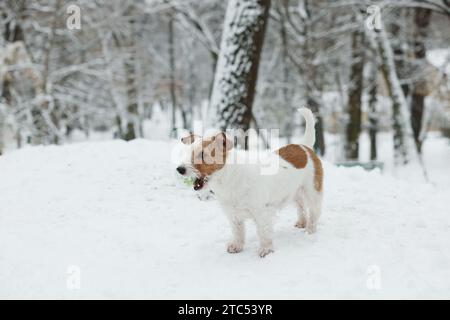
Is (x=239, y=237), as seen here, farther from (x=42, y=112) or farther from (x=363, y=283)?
(x=42, y=112)

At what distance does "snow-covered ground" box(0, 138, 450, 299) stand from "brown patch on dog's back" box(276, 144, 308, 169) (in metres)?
0.79

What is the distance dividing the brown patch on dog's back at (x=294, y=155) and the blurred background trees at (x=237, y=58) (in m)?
2.86

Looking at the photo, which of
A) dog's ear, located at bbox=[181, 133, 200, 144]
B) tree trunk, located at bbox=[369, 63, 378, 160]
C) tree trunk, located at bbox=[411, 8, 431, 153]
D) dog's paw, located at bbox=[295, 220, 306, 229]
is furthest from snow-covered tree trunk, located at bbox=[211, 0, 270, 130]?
tree trunk, located at bbox=[369, 63, 378, 160]

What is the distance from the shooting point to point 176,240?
4.84 meters

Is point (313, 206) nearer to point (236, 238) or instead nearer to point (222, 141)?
point (236, 238)

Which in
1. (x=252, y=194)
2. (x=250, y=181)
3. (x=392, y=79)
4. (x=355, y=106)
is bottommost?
(x=252, y=194)

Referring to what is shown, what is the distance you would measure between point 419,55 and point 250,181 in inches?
599

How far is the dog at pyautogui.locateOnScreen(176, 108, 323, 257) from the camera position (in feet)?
13.4

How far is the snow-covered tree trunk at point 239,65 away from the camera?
25.4 ft

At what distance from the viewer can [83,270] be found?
4027 millimetres

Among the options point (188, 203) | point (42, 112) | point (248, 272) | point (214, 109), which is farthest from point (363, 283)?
point (42, 112)

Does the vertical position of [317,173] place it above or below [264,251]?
above

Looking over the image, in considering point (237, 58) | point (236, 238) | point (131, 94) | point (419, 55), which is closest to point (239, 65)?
point (237, 58)

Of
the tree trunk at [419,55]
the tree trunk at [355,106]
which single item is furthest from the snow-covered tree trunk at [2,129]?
the tree trunk at [355,106]
